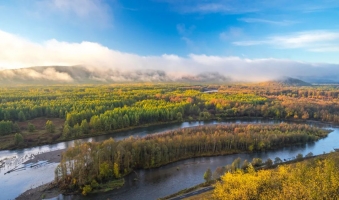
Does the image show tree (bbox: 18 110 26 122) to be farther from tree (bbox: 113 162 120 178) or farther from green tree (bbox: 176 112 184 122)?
tree (bbox: 113 162 120 178)

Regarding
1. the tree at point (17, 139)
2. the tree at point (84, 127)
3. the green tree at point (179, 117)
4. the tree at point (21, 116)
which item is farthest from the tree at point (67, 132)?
the green tree at point (179, 117)

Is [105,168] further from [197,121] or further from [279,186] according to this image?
[197,121]

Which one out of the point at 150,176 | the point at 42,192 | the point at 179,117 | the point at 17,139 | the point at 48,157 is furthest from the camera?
the point at 179,117

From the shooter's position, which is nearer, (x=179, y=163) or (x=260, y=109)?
(x=179, y=163)

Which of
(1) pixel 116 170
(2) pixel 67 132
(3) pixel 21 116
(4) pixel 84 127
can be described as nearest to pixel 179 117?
(4) pixel 84 127

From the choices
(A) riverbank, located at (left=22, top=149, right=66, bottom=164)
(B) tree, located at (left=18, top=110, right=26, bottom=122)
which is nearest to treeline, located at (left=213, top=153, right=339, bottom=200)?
(A) riverbank, located at (left=22, top=149, right=66, bottom=164)

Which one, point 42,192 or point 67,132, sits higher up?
point 67,132

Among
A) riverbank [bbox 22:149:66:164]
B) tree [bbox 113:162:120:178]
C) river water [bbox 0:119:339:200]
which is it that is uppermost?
tree [bbox 113:162:120:178]

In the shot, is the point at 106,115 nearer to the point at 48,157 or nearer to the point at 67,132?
the point at 67,132

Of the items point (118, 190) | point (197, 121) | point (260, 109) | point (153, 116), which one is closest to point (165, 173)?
point (118, 190)
